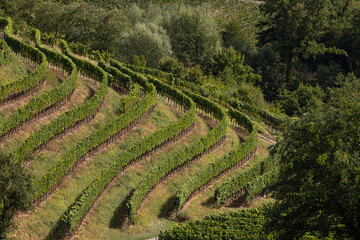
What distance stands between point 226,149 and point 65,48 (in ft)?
115

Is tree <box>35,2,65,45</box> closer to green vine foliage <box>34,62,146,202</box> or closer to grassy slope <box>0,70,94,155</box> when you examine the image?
grassy slope <box>0,70,94,155</box>

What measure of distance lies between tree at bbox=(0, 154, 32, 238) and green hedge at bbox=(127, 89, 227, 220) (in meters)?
10.5

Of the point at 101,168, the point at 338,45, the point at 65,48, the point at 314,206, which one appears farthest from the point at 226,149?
the point at 338,45

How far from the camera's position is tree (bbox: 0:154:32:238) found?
1165 inches

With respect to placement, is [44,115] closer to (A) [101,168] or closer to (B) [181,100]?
(A) [101,168]

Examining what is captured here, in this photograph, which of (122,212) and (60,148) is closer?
(122,212)

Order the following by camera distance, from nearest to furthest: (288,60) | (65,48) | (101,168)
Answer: (101,168) < (65,48) < (288,60)

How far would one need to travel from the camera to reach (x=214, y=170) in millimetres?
48031

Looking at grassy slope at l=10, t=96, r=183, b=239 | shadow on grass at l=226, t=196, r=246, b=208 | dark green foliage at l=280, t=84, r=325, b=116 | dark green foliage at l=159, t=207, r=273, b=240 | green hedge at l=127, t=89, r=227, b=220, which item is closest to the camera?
dark green foliage at l=159, t=207, r=273, b=240

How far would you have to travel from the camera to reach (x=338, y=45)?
115 m

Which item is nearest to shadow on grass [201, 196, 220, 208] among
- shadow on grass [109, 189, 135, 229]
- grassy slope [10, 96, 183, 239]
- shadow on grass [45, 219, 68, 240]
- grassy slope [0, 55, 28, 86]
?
shadow on grass [109, 189, 135, 229]

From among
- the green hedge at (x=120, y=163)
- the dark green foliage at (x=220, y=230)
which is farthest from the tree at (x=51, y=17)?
the dark green foliage at (x=220, y=230)

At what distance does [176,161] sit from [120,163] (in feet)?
22.0

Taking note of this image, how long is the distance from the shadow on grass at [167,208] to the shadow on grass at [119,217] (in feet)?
12.0
